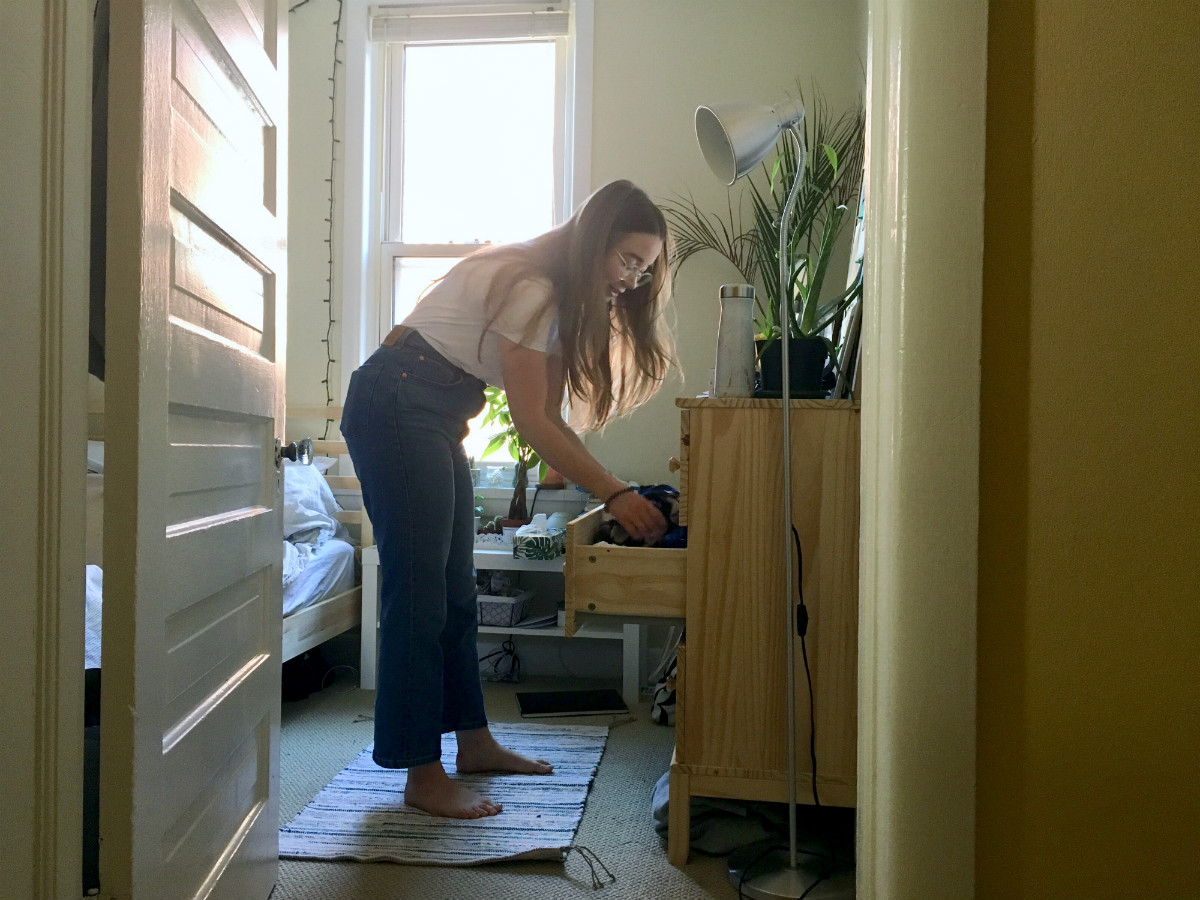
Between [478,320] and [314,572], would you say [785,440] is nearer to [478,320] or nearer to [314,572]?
[478,320]

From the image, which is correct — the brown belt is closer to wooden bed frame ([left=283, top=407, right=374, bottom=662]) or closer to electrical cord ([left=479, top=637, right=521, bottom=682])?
wooden bed frame ([left=283, top=407, right=374, bottom=662])

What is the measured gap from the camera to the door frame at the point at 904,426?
708mm

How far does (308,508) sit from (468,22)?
6.27 feet

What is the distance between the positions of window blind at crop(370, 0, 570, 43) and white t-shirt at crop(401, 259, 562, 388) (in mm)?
1959

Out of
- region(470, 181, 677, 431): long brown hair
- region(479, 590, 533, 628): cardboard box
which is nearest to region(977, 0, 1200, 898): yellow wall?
region(470, 181, 677, 431): long brown hair

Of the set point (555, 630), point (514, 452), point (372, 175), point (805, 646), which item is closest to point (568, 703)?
point (555, 630)

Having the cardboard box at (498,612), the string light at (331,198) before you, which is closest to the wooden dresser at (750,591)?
the cardboard box at (498,612)

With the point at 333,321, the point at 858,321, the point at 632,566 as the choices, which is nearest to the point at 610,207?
the point at 858,321

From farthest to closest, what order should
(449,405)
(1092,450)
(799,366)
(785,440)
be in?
(449,405)
(799,366)
(785,440)
(1092,450)

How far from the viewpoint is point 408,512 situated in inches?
64.1

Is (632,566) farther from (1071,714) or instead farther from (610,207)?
(1071,714)

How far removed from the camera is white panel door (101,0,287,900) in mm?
902

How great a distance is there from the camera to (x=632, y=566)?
150 centimetres

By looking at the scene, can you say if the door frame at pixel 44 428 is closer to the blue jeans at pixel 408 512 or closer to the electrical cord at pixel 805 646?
the blue jeans at pixel 408 512
